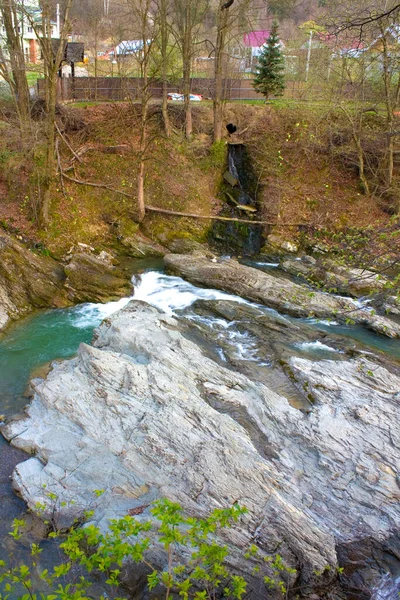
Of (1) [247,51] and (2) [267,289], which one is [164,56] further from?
(2) [267,289]

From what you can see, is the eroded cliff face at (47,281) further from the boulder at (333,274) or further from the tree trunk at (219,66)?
the tree trunk at (219,66)

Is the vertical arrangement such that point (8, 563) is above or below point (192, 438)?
below

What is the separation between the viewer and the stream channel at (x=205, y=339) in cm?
1089

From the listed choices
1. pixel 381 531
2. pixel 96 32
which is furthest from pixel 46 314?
pixel 96 32

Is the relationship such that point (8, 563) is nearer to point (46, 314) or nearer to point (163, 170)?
point (46, 314)

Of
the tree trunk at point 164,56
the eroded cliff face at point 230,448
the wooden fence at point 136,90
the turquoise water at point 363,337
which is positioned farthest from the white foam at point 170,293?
the wooden fence at point 136,90

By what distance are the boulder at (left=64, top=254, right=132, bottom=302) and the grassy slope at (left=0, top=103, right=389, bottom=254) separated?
2720 mm

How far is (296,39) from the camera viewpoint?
94.7 ft

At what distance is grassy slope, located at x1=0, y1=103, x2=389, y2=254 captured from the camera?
19.8 m

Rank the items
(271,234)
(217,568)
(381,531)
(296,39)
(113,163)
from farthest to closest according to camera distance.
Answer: (296,39)
(113,163)
(271,234)
(381,531)
(217,568)

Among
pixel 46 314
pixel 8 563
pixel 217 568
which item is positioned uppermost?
pixel 217 568

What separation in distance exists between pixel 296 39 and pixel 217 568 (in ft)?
106

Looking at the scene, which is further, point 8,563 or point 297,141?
point 297,141

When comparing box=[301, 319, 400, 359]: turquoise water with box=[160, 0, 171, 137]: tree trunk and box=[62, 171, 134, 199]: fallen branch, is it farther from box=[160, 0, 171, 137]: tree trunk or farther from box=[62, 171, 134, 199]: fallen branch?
box=[160, 0, 171, 137]: tree trunk
